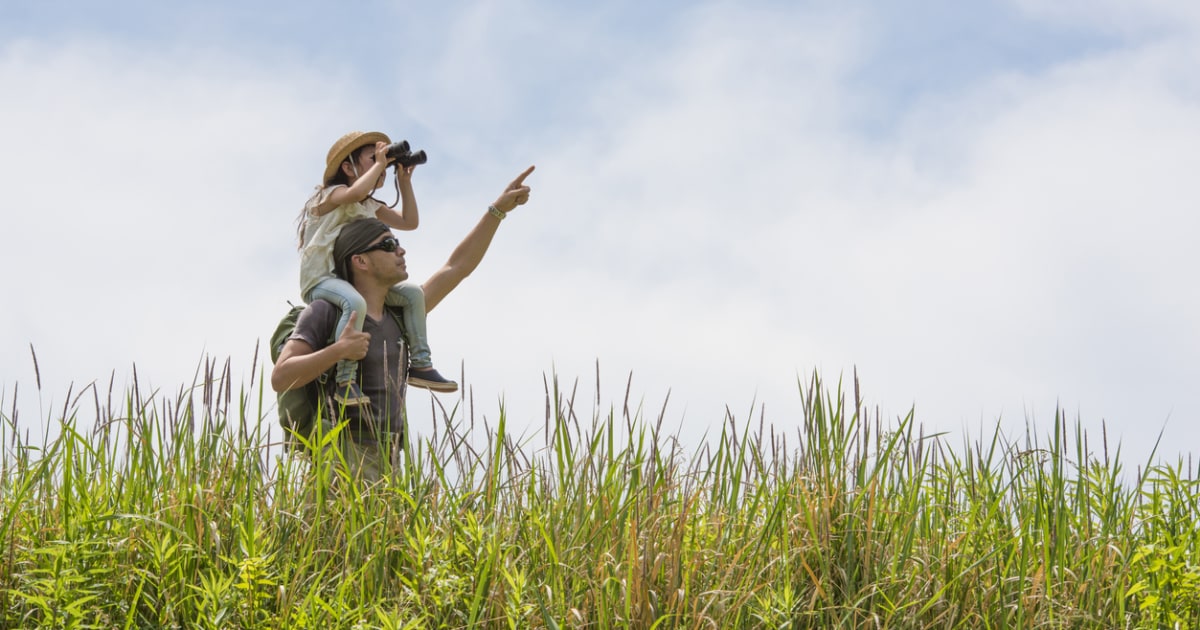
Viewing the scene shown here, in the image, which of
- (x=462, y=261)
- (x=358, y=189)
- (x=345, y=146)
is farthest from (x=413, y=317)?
(x=345, y=146)

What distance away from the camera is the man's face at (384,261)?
192 inches

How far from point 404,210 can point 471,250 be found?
883 mm

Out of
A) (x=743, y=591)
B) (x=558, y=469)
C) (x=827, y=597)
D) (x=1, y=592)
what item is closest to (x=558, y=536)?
(x=558, y=469)

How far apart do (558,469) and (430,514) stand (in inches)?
18.4

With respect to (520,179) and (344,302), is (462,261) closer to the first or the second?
(520,179)

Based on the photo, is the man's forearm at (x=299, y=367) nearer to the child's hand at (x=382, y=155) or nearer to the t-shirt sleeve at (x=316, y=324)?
the t-shirt sleeve at (x=316, y=324)

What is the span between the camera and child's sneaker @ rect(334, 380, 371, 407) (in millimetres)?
4418

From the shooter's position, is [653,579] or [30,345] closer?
[653,579]

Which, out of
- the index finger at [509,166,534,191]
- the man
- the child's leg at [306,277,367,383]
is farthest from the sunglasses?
the index finger at [509,166,534,191]

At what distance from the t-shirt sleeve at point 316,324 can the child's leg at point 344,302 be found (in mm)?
41

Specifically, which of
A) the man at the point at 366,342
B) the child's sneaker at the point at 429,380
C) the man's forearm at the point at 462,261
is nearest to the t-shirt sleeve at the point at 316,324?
the man at the point at 366,342

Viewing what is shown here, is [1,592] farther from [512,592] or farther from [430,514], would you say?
[512,592]

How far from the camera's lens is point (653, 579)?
3.58 metres

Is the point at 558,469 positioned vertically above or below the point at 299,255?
below
